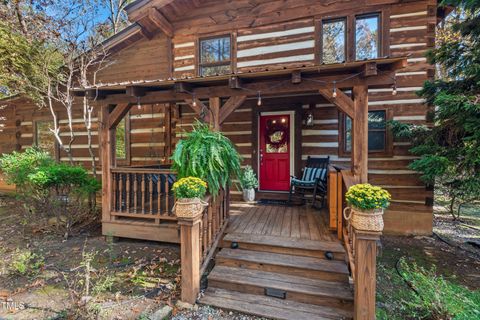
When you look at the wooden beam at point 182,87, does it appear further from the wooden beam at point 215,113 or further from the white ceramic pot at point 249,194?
the white ceramic pot at point 249,194

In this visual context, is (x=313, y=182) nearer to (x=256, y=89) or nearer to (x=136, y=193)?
(x=256, y=89)

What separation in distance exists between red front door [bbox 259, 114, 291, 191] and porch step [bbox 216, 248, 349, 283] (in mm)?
2738

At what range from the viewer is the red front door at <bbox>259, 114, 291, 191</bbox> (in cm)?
582

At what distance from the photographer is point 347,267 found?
114 inches

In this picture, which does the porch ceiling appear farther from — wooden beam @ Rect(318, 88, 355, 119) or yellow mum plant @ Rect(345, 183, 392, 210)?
yellow mum plant @ Rect(345, 183, 392, 210)

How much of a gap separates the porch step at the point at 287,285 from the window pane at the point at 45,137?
8.04 metres

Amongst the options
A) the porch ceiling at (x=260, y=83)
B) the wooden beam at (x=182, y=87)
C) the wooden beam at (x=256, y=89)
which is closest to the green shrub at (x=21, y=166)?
the porch ceiling at (x=260, y=83)

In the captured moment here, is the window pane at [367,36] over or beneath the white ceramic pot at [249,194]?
over

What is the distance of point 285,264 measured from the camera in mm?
3021

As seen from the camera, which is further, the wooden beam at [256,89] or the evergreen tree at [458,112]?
the evergreen tree at [458,112]

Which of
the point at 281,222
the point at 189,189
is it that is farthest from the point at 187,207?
the point at 281,222

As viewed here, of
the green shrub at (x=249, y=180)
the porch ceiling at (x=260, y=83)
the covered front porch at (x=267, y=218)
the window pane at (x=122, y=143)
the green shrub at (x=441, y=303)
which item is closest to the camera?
the green shrub at (x=441, y=303)

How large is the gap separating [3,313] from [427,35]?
7.98 m

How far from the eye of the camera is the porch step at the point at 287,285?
2.63 metres
